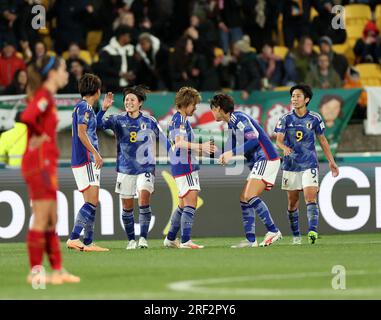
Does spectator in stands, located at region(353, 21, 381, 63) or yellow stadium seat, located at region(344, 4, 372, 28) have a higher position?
yellow stadium seat, located at region(344, 4, 372, 28)

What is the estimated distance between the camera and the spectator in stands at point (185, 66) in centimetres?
2008

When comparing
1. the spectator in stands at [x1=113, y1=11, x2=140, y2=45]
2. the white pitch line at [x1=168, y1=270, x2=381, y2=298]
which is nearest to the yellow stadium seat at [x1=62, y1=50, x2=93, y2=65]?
the spectator in stands at [x1=113, y1=11, x2=140, y2=45]

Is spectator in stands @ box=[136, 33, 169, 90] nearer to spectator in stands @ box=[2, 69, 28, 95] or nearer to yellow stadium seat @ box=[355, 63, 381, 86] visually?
spectator in stands @ box=[2, 69, 28, 95]

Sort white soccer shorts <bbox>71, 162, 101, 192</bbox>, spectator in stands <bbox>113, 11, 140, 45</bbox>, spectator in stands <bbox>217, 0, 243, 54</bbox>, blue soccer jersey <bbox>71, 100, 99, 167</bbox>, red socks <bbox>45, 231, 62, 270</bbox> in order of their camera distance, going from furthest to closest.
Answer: spectator in stands <bbox>217, 0, 243, 54</bbox>, spectator in stands <bbox>113, 11, 140, 45</bbox>, white soccer shorts <bbox>71, 162, 101, 192</bbox>, blue soccer jersey <bbox>71, 100, 99, 167</bbox>, red socks <bbox>45, 231, 62, 270</bbox>

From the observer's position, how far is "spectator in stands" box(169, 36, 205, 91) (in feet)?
65.9

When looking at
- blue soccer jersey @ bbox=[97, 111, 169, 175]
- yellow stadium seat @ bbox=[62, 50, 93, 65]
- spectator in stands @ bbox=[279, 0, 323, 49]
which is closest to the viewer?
blue soccer jersey @ bbox=[97, 111, 169, 175]

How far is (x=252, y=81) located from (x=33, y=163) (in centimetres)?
1134

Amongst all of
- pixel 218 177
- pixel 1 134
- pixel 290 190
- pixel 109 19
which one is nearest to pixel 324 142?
pixel 290 190

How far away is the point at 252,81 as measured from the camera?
790 inches

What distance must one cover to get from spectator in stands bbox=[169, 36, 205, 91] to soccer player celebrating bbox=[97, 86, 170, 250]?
5.77 m

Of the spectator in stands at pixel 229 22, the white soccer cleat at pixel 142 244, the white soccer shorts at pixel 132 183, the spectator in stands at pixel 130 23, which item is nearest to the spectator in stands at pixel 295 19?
the spectator in stands at pixel 229 22

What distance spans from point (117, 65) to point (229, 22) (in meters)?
3.58

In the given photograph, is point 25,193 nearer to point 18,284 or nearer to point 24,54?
point 24,54

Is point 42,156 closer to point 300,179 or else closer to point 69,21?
point 300,179
